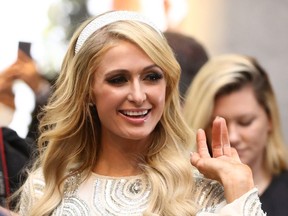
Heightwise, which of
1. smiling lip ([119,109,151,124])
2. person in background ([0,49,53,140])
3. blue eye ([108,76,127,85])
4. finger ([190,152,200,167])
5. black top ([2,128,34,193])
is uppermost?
blue eye ([108,76,127,85])

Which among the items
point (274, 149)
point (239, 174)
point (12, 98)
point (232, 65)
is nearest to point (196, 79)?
point (232, 65)

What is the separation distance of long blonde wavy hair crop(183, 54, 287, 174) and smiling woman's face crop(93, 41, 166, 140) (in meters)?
1.42

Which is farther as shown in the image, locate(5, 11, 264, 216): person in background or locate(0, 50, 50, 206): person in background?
locate(0, 50, 50, 206): person in background

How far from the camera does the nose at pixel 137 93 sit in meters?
3.79

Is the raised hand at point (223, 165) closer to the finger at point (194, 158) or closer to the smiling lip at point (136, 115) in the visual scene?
the finger at point (194, 158)

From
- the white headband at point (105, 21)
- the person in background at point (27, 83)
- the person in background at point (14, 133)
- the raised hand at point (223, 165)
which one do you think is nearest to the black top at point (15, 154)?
the person in background at point (14, 133)

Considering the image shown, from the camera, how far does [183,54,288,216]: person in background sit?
5.23m

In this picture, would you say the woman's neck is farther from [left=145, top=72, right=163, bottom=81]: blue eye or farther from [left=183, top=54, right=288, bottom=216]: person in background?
[left=183, top=54, right=288, bottom=216]: person in background

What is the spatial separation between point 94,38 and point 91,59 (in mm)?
94

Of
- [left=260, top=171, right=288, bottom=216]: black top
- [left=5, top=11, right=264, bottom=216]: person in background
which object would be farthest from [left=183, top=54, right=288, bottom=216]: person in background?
[left=5, top=11, right=264, bottom=216]: person in background

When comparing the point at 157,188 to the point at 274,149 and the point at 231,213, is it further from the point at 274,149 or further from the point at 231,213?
the point at 274,149

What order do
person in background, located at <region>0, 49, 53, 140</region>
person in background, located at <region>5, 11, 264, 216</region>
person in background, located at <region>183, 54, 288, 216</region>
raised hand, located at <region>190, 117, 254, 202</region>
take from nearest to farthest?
raised hand, located at <region>190, 117, 254, 202</region> → person in background, located at <region>5, 11, 264, 216</region> → person in background, located at <region>0, 49, 53, 140</region> → person in background, located at <region>183, 54, 288, 216</region>

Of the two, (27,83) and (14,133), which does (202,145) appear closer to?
(14,133)

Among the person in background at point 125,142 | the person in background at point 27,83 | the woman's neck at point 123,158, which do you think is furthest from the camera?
the person in background at point 27,83
